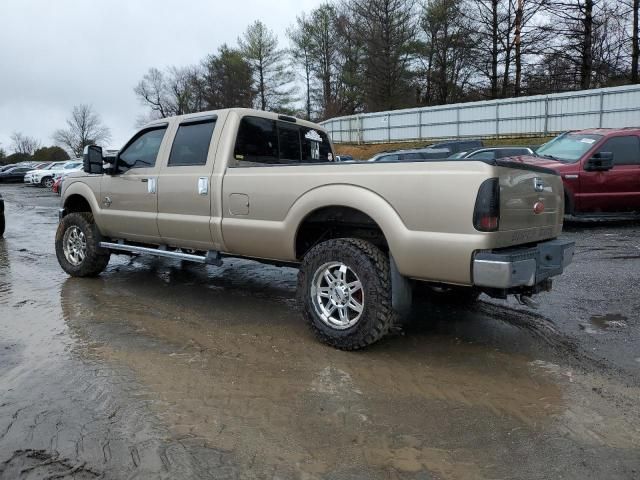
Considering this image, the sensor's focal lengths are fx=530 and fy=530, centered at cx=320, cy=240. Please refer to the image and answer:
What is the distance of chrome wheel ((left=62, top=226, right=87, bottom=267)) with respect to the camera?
665 cm

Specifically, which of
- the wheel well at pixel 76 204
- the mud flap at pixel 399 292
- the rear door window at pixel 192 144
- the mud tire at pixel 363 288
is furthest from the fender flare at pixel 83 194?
the mud flap at pixel 399 292

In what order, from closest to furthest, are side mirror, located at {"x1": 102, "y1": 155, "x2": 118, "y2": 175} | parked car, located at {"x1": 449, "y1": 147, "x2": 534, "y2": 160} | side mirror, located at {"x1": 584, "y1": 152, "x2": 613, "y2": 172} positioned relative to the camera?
side mirror, located at {"x1": 102, "y1": 155, "x2": 118, "y2": 175}
side mirror, located at {"x1": 584, "y1": 152, "x2": 613, "y2": 172}
parked car, located at {"x1": 449, "y1": 147, "x2": 534, "y2": 160}

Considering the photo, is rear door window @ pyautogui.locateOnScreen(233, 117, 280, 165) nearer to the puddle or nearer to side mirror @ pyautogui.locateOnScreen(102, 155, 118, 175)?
side mirror @ pyautogui.locateOnScreen(102, 155, 118, 175)

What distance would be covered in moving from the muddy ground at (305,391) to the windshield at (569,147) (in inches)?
190

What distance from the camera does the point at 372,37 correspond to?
41.9m

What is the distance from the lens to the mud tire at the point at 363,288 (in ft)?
12.5

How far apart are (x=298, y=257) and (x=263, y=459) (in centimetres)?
218

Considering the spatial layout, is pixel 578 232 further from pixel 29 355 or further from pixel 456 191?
pixel 29 355

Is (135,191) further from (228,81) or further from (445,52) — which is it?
(228,81)

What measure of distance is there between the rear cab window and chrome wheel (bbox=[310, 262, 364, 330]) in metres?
1.46

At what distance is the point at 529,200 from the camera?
12.4ft

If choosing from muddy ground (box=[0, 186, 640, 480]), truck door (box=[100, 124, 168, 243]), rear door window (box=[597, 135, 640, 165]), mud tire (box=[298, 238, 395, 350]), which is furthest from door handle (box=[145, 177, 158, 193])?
rear door window (box=[597, 135, 640, 165])

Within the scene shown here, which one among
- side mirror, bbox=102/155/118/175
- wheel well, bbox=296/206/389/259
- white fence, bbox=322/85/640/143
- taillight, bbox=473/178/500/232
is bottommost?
wheel well, bbox=296/206/389/259

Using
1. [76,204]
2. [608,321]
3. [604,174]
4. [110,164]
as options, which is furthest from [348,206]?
[604,174]
